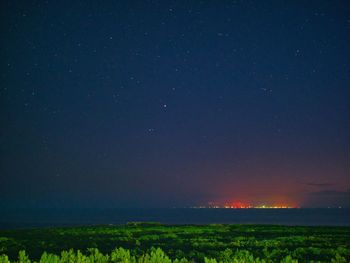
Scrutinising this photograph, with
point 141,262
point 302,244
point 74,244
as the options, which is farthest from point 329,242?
point 141,262

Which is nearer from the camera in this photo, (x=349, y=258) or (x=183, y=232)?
(x=349, y=258)

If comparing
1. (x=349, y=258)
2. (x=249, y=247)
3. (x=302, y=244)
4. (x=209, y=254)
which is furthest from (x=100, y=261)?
(x=302, y=244)

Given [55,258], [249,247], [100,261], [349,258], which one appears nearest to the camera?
[55,258]

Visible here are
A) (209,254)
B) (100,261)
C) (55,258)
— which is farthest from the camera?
(209,254)

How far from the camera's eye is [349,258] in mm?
20578

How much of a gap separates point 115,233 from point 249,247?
14787 mm

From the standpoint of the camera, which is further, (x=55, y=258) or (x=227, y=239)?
(x=227, y=239)

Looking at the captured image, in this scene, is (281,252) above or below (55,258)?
below

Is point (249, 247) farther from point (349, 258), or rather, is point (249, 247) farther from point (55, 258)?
point (55, 258)

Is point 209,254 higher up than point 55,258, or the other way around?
point 55,258

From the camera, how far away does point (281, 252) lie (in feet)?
77.9

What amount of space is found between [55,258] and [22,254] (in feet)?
8.15

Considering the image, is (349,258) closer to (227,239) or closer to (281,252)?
(281,252)

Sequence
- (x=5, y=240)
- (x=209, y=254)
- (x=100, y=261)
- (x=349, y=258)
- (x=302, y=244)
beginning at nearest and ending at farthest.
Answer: (x=100, y=261) → (x=349, y=258) → (x=209, y=254) → (x=302, y=244) → (x=5, y=240)
